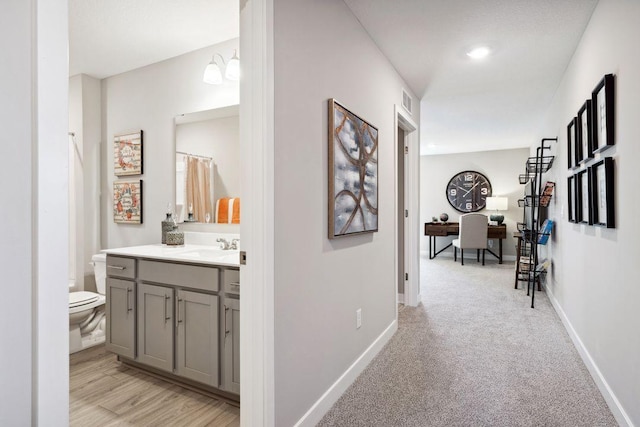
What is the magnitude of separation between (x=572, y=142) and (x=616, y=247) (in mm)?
1340

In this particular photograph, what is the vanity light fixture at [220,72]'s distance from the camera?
8.13 ft

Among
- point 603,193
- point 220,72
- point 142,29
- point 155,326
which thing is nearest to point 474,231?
point 603,193

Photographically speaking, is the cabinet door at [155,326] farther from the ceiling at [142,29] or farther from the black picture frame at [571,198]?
the black picture frame at [571,198]

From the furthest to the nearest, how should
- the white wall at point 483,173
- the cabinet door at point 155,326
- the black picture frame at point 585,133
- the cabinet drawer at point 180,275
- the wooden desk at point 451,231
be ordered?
the white wall at point 483,173 < the wooden desk at point 451,231 < the black picture frame at point 585,133 < the cabinet door at point 155,326 < the cabinet drawer at point 180,275

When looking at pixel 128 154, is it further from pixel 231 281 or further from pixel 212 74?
pixel 231 281

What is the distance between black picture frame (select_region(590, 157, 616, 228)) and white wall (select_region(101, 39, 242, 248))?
7.69ft

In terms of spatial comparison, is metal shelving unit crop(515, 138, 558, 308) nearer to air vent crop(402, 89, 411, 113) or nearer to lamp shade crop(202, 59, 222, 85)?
air vent crop(402, 89, 411, 113)

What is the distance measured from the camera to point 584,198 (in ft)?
7.95

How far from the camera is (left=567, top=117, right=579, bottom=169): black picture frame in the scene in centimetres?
268

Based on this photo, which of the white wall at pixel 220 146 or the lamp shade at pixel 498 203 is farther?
the lamp shade at pixel 498 203

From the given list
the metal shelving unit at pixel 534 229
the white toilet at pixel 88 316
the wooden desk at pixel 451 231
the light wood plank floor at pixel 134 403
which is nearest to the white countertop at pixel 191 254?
the white toilet at pixel 88 316

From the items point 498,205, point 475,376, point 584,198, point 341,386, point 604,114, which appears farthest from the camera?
point 498,205

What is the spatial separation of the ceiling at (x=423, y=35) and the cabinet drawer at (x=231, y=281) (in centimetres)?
164

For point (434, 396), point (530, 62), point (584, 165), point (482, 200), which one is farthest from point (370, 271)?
point (482, 200)
